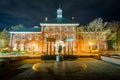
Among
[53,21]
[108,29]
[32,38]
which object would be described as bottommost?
[32,38]

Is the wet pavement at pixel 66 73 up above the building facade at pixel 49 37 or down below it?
below

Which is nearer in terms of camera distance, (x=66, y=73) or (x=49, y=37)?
(x=66, y=73)

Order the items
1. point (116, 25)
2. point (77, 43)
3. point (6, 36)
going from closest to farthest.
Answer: point (77, 43) < point (116, 25) < point (6, 36)

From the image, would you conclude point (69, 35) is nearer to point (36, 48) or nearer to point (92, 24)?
point (92, 24)

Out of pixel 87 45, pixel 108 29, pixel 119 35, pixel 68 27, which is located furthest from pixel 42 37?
pixel 119 35

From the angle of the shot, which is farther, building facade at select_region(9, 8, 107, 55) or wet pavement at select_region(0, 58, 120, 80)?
building facade at select_region(9, 8, 107, 55)

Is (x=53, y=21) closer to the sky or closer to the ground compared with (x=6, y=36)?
closer to the sky

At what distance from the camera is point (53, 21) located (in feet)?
136

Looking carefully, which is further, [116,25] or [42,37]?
[116,25]

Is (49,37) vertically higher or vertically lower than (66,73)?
higher

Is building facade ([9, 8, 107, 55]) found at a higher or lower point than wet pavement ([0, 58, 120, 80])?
higher

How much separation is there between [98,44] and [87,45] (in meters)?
3.87

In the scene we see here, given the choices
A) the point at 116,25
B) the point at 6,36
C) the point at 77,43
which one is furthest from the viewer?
the point at 6,36

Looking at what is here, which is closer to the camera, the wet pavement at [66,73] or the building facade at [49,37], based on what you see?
the wet pavement at [66,73]
